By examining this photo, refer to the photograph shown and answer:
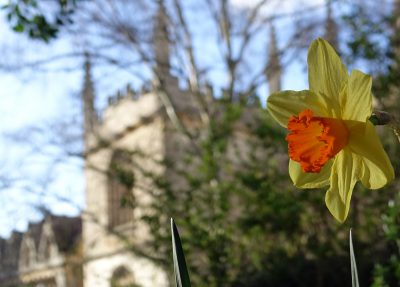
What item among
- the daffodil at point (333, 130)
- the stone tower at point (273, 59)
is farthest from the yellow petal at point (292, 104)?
the stone tower at point (273, 59)

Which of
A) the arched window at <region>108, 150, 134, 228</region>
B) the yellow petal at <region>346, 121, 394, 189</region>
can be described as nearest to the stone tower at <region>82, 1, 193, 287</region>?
the arched window at <region>108, 150, 134, 228</region>

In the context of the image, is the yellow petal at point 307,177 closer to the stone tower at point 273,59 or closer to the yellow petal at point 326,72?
the yellow petal at point 326,72

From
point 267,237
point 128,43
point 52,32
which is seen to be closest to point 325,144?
point 52,32

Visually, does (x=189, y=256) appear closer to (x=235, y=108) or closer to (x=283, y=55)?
(x=235, y=108)

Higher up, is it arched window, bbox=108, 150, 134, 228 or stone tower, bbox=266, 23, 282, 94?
stone tower, bbox=266, 23, 282, 94

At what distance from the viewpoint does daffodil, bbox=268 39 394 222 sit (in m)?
0.82

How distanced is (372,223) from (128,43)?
6.46m

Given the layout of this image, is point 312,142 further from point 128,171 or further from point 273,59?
point 273,59

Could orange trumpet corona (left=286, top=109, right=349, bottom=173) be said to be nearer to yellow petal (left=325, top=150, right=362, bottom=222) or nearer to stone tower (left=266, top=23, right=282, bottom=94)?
yellow petal (left=325, top=150, right=362, bottom=222)

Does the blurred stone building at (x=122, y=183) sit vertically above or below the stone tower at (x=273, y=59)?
below

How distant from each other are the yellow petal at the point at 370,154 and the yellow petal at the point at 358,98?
0.01 meters

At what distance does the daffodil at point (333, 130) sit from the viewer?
2.69 ft

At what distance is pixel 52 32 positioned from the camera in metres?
4.23

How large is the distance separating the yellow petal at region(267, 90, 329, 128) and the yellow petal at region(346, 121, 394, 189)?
0.05m
